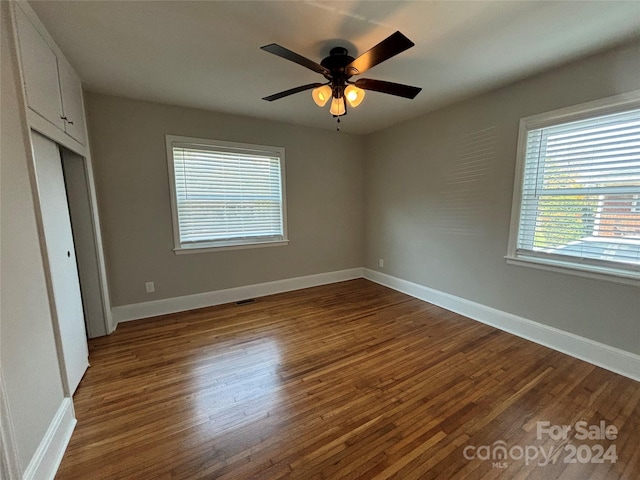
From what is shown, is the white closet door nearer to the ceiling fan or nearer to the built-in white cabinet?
the built-in white cabinet

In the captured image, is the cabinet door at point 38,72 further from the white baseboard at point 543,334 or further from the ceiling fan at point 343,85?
the white baseboard at point 543,334

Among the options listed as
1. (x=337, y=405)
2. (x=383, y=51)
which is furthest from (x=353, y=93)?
(x=337, y=405)

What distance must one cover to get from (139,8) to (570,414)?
Answer: 12.2 ft

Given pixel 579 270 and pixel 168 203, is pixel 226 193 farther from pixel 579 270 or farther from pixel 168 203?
pixel 579 270

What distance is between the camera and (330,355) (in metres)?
2.40

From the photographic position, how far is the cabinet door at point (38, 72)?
4.97 feet

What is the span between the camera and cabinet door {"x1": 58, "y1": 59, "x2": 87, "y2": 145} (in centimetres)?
208

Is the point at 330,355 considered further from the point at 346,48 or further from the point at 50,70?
the point at 50,70

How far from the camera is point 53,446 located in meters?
1.40

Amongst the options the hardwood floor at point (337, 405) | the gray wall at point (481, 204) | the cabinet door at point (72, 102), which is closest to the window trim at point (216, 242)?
the cabinet door at point (72, 102)

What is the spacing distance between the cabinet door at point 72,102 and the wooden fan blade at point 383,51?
7.30 feet

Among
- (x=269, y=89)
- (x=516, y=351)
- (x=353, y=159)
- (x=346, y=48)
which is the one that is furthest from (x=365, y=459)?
(x=353, y=159)

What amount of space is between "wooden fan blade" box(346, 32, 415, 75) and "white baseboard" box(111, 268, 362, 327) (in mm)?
3021

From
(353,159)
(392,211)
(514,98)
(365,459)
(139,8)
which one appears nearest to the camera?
(365,459)
